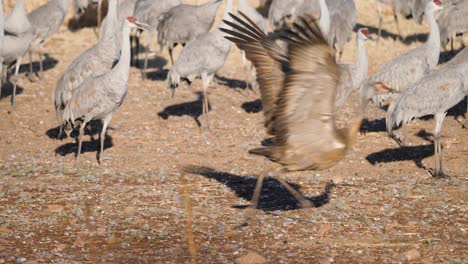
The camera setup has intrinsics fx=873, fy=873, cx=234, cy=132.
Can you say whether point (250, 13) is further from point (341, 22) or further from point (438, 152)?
point (438, 152)

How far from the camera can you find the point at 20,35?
13.3 meters

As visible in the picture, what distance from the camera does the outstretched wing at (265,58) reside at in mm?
7270

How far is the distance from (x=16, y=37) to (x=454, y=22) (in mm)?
7084

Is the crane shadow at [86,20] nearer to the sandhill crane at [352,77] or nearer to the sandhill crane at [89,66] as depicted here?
the sandhill crane at [89,66]

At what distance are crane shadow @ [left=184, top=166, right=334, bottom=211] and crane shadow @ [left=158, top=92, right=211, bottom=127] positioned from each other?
2.73 meters

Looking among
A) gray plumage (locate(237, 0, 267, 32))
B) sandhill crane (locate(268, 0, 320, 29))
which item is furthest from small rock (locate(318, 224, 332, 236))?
sandhill crane (locate(268, 0, 320, 29))

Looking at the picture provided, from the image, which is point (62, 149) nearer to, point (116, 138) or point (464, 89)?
point (116, 138)

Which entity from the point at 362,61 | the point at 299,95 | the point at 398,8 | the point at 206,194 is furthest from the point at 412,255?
the point at 398,8

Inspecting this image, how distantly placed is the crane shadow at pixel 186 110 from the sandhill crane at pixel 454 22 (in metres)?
4.25

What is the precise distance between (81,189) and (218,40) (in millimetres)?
3902

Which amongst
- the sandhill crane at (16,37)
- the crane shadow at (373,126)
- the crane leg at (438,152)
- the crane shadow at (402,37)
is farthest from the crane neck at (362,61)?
the crane shadow at (402,37)

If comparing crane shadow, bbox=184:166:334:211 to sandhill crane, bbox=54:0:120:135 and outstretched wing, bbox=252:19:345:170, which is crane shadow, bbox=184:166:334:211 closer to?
outstretched wing, bbox=252:19:345:170

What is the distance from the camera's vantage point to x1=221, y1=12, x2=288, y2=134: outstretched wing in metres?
7.27

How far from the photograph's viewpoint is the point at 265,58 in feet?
24.1
